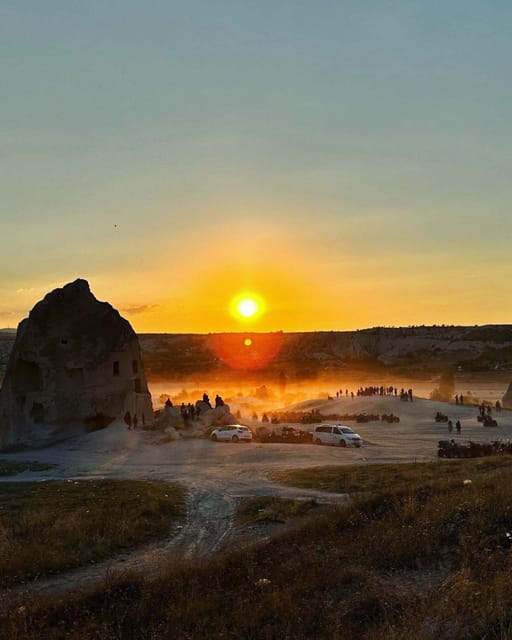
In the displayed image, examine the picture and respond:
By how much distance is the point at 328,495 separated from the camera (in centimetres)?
2359

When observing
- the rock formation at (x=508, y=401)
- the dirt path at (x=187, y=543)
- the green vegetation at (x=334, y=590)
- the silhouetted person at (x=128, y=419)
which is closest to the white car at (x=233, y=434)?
the silhouetted person at (x=128, y=419)

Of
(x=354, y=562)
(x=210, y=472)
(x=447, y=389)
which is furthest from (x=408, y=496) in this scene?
(x=447, y=389)

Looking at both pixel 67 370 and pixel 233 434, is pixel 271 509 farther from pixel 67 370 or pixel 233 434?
pixel 67 370

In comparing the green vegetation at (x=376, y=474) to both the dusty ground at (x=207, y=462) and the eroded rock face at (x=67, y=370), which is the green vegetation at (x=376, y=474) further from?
the eroded rock face at (x=67, y=370)

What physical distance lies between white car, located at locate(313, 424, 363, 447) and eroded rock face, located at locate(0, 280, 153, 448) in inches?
511

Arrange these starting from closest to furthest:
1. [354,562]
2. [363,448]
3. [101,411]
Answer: [354,562]
[363,448]
[101,411]

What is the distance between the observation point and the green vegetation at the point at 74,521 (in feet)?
51.7

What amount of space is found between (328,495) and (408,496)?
6012 mm

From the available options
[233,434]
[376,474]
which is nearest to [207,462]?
[233,434]

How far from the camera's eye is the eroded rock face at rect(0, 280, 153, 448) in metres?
42.1

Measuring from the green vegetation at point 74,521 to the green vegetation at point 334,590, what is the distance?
9.69 feet

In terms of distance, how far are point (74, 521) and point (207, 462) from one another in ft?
52.9

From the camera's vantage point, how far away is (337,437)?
40312 mm

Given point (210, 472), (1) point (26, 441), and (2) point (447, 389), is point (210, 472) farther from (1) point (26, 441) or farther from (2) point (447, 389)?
(2) point (447, 389)
